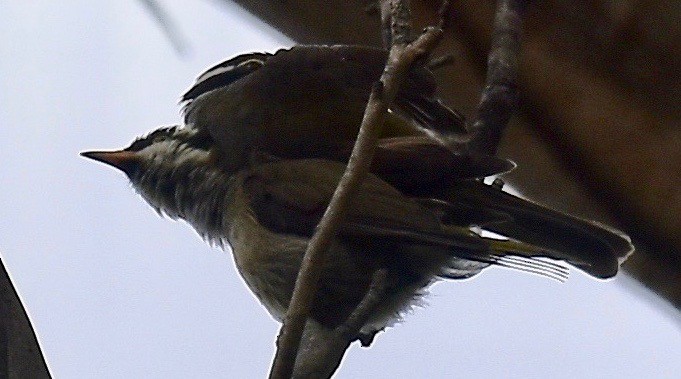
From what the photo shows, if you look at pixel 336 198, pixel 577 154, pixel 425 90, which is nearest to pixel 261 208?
pixel 425 90

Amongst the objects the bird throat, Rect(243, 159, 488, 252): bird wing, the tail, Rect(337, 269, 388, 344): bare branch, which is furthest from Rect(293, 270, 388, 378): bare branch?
the bird throat

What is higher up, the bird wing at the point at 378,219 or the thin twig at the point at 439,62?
the thin twig at the point at 439,62

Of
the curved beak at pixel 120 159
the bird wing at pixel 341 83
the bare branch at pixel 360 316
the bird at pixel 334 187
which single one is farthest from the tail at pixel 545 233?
the curved beak at pixel 120 159

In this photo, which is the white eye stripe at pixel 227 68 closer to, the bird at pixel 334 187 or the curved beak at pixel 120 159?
the bird at pixel 334 187

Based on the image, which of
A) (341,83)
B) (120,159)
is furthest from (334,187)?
(120,159)

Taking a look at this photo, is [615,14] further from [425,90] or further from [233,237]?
[233,237]

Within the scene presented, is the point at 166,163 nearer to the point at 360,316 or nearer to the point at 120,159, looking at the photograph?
the point at 120,159

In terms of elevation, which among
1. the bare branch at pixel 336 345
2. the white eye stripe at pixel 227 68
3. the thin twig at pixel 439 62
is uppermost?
the thin twig at pixel 439 62
